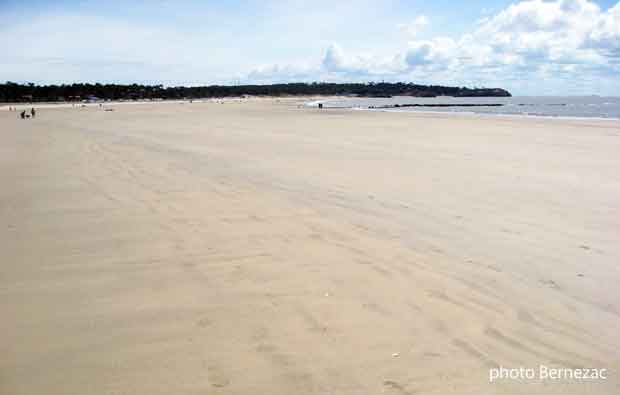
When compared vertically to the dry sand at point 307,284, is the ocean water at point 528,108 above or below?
above

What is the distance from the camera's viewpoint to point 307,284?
449 cm

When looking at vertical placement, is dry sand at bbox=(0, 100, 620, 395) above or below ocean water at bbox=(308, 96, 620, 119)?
below

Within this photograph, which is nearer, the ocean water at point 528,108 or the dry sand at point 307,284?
the dry sand at point 307,284

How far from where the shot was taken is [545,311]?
13.0ft

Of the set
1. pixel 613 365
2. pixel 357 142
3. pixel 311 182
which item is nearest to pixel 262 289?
pixel 613 365

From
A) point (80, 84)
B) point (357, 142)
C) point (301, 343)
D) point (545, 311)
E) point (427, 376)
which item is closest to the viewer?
point (427, 376)

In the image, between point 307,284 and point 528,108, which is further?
point 528,108

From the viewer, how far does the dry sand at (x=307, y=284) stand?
10.3 feet

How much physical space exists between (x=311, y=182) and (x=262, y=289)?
520 centimetres

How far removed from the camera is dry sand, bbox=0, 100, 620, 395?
313cm

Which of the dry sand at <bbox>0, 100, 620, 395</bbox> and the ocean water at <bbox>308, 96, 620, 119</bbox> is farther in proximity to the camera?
the ocean water at <bbox>308, 96, 620, 119</bbox>

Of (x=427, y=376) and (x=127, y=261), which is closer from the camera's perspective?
(x=427, y=376)

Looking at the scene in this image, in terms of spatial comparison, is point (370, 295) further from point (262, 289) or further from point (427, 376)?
point (427, 376)

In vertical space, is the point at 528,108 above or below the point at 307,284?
above
